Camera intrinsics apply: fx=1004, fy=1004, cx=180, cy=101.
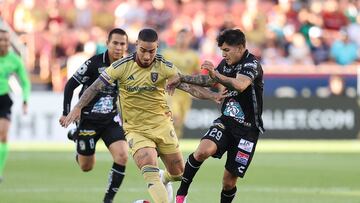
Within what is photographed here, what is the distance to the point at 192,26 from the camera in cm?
2858

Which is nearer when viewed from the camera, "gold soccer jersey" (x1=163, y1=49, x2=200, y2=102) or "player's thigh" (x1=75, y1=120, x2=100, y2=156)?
"player's thigh" (x1=75, y1=120, x2=100, y2=156)

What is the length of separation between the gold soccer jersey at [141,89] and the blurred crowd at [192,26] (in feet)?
46.3

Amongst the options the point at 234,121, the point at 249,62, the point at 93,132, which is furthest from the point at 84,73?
the point at 249,62

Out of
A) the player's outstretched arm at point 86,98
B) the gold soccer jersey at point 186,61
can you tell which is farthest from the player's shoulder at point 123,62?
the gold soccer jersey at point 186,61

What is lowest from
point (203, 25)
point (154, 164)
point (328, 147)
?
point (328, 147)

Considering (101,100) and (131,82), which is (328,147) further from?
(131,82)

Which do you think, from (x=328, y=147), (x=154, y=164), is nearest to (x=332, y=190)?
(x=154, y=164)

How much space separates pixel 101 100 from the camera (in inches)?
529

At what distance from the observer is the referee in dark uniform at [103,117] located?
12.9 metres

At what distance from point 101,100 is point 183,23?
48.7 feet

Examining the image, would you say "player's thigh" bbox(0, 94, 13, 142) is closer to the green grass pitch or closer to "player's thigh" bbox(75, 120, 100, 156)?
the green grass pitch

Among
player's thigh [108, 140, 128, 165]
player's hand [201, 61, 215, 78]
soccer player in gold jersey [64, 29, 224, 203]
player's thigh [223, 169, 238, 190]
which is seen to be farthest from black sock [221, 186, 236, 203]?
player's hand [201, 61, 215, 78]

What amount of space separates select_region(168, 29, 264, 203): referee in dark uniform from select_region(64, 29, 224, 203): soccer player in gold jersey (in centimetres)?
29

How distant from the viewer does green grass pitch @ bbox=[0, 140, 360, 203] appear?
14.1 metres
